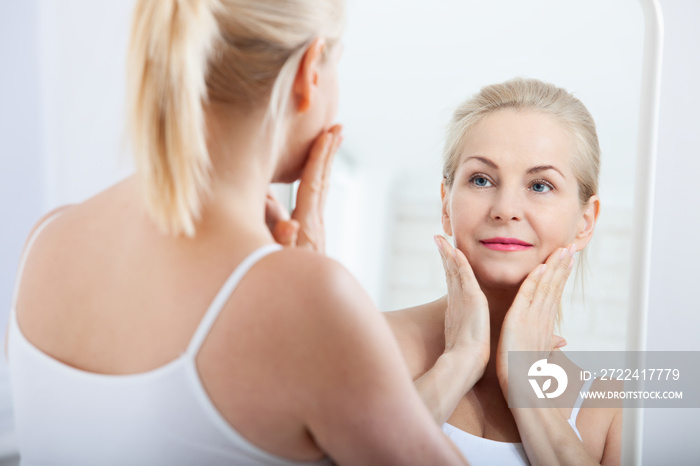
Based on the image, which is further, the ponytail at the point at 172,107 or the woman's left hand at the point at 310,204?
the woman's left hand at the point at 310,204

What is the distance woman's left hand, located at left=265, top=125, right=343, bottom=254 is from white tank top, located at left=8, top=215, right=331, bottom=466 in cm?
15

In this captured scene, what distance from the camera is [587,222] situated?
0.90 m

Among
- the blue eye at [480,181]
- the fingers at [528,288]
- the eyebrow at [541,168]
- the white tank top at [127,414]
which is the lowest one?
the fingers at [528,288]

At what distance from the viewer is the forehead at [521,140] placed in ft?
2.72

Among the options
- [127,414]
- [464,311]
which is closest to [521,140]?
[464,311]

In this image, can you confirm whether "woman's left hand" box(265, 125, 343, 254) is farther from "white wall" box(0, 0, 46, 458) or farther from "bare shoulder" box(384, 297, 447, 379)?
"white wall" box(0, 0, 46, 458)

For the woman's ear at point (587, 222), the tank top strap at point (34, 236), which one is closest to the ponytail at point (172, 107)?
the tank top strap at point (34, 236)

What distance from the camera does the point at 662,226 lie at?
105cm

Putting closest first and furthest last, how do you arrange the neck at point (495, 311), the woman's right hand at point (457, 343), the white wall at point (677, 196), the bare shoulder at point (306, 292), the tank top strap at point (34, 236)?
1. the bare shoulder at point (306, 292)
2. the tank top strap at point (34, 236)
3. the woman's right hand at point (457, 343)
4. the neck at point (495, 311)
5. the white wall at point (677, 196)

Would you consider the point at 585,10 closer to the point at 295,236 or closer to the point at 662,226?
the point at 662,226

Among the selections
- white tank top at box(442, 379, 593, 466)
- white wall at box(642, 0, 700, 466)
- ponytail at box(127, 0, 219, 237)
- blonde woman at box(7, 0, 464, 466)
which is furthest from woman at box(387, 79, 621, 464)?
ponytail at box(127, 0, 219, 237)

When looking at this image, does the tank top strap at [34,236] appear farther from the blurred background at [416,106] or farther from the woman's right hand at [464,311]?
the woman's right hand at [464,311]

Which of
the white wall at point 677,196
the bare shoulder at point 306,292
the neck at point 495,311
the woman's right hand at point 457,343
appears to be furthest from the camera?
the white wall at point 677,196

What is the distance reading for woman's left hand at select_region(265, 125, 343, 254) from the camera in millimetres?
614
